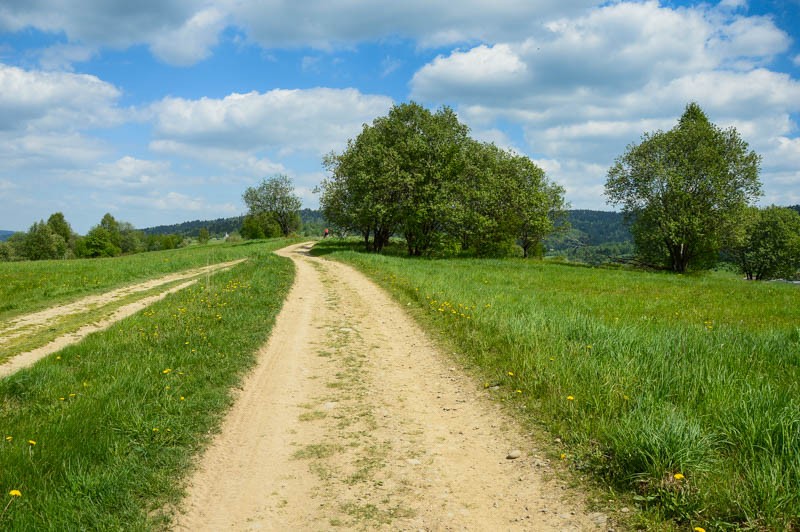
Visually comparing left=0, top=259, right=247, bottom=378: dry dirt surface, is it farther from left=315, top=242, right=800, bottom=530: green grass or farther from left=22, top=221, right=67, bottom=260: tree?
left=22, top=221, right=67, bottom=260: tree

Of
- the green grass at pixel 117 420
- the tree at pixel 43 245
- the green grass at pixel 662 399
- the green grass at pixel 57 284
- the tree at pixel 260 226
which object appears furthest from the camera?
the tree at pixel 43 245

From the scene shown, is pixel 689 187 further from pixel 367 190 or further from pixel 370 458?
pixel 370 458

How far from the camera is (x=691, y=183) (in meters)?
39.0

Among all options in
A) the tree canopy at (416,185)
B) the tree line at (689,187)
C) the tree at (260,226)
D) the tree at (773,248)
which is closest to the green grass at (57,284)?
the tree canopy at (416,185)

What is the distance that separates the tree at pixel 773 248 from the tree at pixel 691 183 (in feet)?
98.4

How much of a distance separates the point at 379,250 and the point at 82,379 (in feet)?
132

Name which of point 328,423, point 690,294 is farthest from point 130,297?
point 690,294

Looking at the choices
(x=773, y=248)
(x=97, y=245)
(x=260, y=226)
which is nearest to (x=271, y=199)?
(x=260, y=226)

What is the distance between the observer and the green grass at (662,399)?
4086 mm

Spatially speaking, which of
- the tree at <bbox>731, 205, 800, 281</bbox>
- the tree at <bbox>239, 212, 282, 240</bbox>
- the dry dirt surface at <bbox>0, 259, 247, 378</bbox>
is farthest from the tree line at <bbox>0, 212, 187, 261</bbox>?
the tree at <bbox>731, 205, 800, 281</bbox>

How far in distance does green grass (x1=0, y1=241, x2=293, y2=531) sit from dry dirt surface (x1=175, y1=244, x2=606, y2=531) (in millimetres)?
412

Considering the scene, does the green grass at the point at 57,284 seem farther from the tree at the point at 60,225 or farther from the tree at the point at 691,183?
the tree at the point at 60,225

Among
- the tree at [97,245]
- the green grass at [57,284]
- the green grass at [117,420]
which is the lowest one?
the green grass at [117,420]

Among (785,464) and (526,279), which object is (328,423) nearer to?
(785,464)
